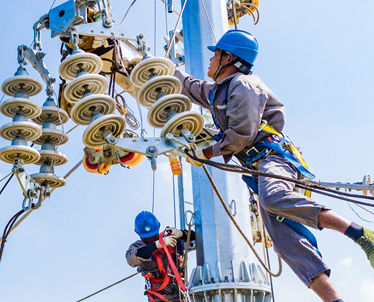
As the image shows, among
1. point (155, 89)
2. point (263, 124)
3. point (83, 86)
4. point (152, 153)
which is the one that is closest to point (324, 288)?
point (263, 124)

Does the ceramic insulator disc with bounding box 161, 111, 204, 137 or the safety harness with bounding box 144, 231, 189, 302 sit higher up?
the ceramic insulator disc with bounding box 161, 111, 204, 137

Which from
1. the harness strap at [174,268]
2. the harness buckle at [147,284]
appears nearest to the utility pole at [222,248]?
the harness strap at [174,268]

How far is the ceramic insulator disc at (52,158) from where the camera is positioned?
4.49 m

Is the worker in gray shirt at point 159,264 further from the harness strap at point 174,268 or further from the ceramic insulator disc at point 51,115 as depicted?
the ceramic insulator disc at point 51,115

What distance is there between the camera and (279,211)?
322 centimetres

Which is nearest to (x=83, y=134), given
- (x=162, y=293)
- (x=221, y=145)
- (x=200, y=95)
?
(x=221, y=145)

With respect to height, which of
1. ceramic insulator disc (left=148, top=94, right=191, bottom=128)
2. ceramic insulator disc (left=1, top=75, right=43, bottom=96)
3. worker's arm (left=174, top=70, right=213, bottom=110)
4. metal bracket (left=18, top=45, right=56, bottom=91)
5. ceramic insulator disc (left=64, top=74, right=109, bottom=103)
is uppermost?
metal bracket (left=18, top=45, right=56, bottom=91)

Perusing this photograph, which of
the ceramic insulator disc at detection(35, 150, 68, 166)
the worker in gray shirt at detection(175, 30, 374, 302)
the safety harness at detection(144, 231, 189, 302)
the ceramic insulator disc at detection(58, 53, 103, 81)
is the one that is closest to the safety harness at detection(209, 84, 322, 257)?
the worker in gray shirt at detection(175, 30, 374, 302)

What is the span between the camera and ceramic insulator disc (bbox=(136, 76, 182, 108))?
361 centimetres

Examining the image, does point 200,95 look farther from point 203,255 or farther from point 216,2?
point 216,2

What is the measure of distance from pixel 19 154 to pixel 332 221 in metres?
2.29

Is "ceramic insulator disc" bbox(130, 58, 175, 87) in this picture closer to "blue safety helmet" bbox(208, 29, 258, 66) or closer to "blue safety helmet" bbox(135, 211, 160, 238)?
"blue safety helmet" bbox(208, 29, 258, 66)

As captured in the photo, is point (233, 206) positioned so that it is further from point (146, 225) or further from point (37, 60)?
point (37, 60)

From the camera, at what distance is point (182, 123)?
3.47 m
